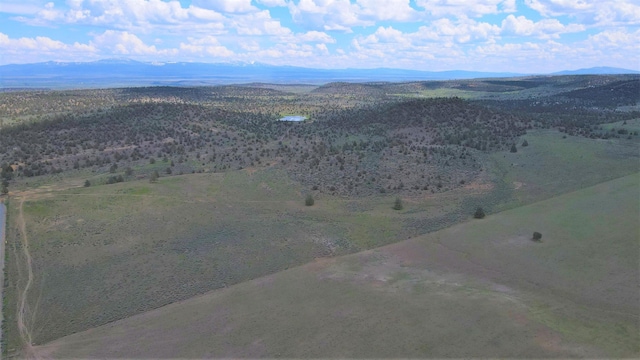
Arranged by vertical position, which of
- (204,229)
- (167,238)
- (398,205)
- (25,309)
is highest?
(398,205)

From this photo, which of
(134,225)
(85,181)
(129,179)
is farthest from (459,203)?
(85,181)

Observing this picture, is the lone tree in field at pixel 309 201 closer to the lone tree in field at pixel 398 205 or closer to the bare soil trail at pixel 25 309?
the lone tree in field at pixel 398 205

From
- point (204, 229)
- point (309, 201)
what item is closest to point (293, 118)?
point (309, 201)

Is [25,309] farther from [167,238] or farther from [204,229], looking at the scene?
[204,229]

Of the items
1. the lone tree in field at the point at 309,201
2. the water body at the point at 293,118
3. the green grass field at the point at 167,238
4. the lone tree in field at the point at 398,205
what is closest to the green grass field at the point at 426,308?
the green grass field at the point at 167,238

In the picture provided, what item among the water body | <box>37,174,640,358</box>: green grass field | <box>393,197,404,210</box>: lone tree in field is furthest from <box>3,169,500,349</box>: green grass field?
the water body

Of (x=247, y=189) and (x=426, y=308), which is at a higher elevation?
(x=247, y=189)

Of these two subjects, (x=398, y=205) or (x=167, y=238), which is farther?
(x=398, y=205)

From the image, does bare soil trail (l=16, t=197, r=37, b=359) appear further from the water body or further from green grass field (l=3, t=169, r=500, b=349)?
the water body
